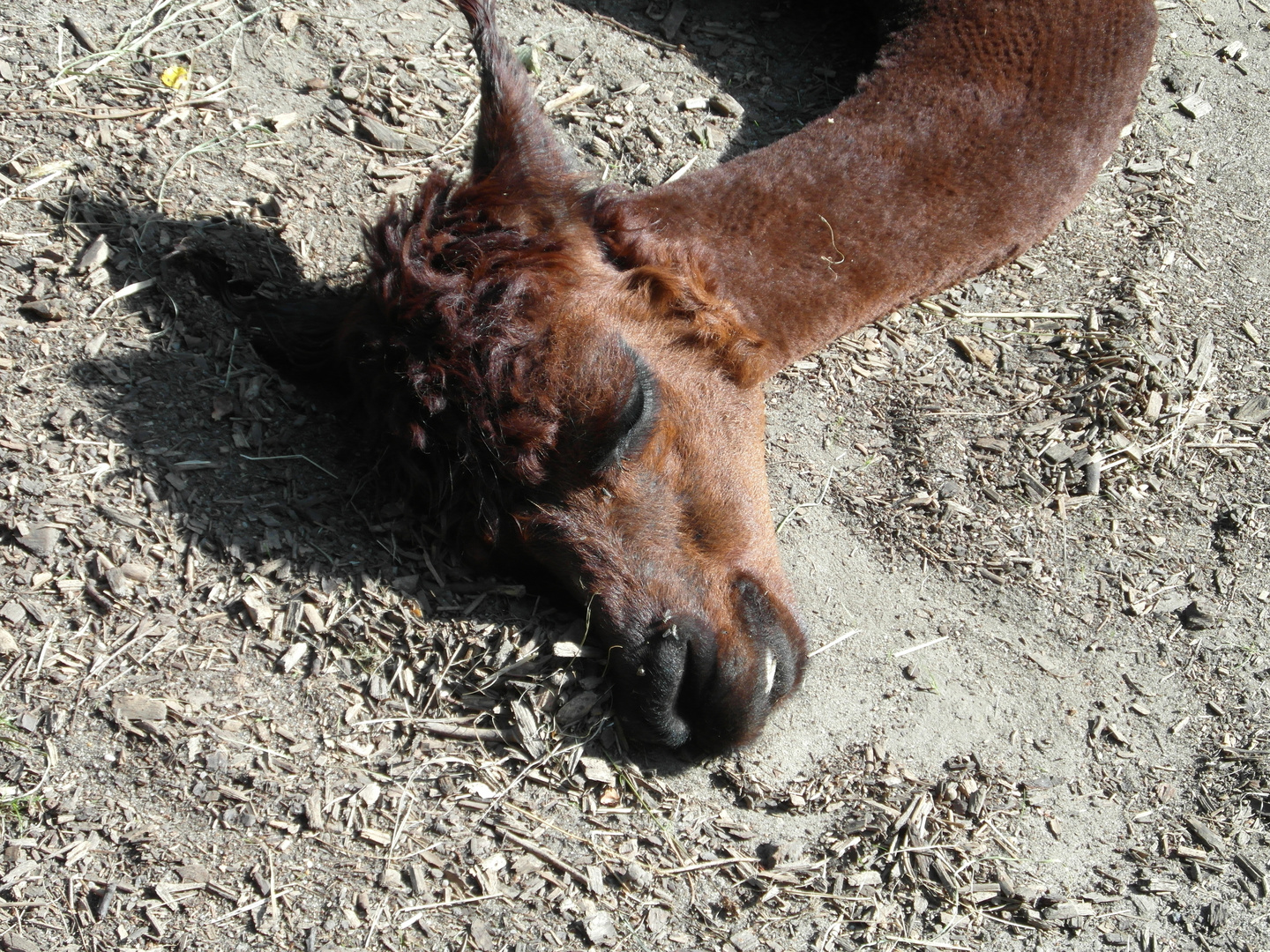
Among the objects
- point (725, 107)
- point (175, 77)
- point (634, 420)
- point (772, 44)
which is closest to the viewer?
point (634, 420)

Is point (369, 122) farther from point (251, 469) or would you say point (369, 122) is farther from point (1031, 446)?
point (1031, 446)

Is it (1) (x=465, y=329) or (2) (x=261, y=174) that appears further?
(2) (x=261, y=174)

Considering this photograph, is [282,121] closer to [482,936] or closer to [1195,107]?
[482,936]

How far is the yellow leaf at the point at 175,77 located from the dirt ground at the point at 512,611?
0.8 inches

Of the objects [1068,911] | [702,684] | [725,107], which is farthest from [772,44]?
[1068,911]

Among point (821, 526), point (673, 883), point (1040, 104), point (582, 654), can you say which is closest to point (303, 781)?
point (582, 654)

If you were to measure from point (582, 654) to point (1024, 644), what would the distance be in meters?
1.73

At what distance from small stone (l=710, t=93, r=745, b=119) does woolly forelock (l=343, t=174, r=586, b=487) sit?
7.57 feet

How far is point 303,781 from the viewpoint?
126 inches

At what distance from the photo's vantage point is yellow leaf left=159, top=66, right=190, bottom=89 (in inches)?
178

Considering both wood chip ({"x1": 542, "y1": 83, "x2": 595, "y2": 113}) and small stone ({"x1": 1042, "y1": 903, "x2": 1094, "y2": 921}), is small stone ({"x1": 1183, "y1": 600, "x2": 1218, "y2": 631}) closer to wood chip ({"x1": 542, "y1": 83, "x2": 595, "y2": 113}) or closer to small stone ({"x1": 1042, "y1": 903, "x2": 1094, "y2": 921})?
small stone ({"x1": 1042, "y1": 903, "x2": 1094, "y2": 921})

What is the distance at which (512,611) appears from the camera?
351 cm

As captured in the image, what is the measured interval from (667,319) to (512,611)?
1175 millimetres

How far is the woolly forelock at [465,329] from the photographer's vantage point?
10.4 feet
